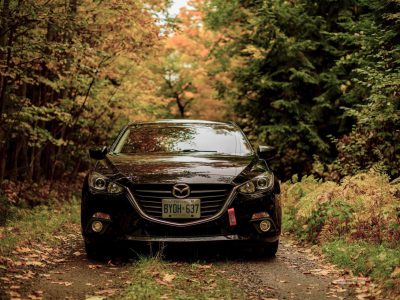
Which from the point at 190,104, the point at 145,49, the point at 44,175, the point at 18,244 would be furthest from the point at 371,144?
the point at 190,104

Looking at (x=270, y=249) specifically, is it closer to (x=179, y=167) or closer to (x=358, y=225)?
(x=358, y=225)

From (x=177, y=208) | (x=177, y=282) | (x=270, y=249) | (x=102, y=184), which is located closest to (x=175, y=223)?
(x=177, y=208)

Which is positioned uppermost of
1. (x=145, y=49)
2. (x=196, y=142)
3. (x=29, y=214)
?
(x=145, y=49)

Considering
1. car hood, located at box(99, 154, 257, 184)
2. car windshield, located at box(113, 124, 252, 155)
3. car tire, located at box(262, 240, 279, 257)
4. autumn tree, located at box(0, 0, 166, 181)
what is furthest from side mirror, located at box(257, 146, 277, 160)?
autumn tree, located at box(0, 0, 166, 181)

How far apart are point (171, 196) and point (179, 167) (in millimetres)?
413

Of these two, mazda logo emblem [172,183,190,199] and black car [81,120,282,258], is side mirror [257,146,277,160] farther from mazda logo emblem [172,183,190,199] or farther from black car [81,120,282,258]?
mazda logo emblem [172,183,190,199]

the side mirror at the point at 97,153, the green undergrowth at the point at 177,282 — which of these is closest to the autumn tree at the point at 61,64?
the side mirror at the point at 97,153

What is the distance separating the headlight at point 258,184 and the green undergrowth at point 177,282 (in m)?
0.91

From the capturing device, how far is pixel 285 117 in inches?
691

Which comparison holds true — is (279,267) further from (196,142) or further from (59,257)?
(59,257)

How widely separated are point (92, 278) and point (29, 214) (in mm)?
6256

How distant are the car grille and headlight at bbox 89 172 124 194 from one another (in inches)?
7.3

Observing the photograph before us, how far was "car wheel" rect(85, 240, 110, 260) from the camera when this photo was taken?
247 inches

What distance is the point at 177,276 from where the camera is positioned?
17.9 feet
